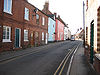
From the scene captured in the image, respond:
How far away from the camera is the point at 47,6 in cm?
4238

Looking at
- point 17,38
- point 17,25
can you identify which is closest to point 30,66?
point 17,38

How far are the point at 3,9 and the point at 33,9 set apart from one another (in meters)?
8.41

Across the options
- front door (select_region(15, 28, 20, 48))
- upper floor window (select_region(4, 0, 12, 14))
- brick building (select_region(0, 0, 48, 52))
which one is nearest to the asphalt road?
brick building (select_region(0, 0, 48, 52))

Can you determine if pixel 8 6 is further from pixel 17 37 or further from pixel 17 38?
pixel 17 38

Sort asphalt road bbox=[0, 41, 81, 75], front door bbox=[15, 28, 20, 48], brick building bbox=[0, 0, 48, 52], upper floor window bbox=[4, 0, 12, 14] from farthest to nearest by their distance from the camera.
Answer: front door bbox=[15, 28, 20, 48] → upper floor window bbox=[4, 0, 12, 14] → brick building bbox=[0, 0, 48, 52] → asphalt road bbox=[0, 41, 81, 75]

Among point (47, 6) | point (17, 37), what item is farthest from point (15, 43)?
point (47, 6)

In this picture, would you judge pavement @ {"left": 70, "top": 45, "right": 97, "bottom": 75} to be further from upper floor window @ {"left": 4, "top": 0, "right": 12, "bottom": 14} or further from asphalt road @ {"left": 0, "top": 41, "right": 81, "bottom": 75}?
upper floor window @ {"left": 4, "top": 0, "right": 12, "bottom": 14}

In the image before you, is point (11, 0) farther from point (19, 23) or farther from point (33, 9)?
point (33, 9)

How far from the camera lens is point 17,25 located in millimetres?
15062

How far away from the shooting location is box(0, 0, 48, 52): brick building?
12420 millimetres

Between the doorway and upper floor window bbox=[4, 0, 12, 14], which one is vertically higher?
upper floor window bbox=[4, 0, 12, 14]

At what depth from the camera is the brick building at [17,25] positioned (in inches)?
489

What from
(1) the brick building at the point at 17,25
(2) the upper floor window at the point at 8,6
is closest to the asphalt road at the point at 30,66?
(1) the brick building at the point at 17,25

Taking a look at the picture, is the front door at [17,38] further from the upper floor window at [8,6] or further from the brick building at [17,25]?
the upper floor window at [8,6]
